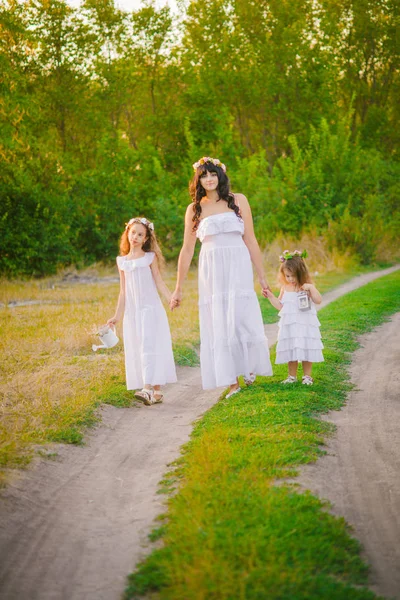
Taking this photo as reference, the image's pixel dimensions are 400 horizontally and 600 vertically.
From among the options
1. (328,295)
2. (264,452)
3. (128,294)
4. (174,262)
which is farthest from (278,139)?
(264,452)

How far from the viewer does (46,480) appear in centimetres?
552

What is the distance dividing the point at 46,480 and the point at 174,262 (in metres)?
20.1

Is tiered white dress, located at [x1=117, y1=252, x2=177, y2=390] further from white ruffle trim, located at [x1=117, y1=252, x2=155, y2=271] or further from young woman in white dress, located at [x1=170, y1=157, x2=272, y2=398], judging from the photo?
young woman in white dress, located at [x1=170, y1=157, x2=272, y2=398]

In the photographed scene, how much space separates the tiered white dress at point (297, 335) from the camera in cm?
764

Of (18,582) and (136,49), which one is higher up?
(136,49)

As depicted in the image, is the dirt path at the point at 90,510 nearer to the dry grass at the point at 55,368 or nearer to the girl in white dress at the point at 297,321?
the dry grass at the point at 55,368

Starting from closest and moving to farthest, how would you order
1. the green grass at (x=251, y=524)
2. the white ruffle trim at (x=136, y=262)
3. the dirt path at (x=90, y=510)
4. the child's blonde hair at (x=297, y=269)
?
the green grass at (x=251, y=524) → the dirt path at (x=90, y=510) → the child's blonde hair at (x=297, y=269) → the white ruffle trim at (x=136, y=262)

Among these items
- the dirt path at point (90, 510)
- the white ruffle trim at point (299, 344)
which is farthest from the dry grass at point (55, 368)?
the white ruffle trim at point (299, 344)

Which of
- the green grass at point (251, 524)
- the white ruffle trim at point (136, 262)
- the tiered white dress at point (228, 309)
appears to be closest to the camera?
the green grass at point (251, 524)

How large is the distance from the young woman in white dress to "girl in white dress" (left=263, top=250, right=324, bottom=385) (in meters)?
0.35

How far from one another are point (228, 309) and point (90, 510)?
9.80 ft

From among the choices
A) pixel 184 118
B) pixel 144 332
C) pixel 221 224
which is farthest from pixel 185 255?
pixel 184 118

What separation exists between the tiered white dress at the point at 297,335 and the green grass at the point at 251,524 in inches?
31.6

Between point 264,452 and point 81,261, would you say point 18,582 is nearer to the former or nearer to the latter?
point 264,452
